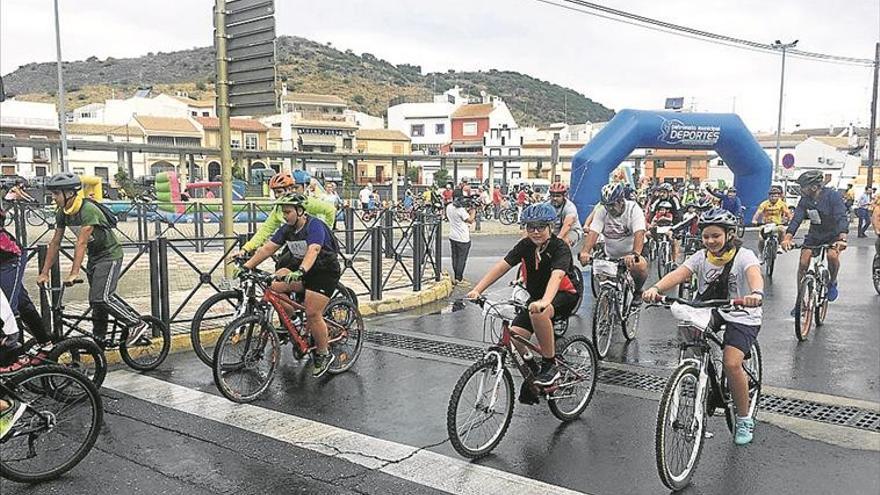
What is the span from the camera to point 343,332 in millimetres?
7023

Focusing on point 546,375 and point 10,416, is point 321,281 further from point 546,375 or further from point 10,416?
point 10,416

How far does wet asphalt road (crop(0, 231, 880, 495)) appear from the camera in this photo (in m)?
4.44

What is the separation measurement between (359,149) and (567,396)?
75058 millimetres

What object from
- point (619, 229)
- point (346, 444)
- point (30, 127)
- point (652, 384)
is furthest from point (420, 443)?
point (30, 127)

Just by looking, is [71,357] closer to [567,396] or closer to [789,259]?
[567,396]

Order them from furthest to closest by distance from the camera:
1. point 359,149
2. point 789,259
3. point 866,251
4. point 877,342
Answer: point 359,149
point 866,251
point 789,259
point 877,342

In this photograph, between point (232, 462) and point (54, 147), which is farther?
point (54, 147)

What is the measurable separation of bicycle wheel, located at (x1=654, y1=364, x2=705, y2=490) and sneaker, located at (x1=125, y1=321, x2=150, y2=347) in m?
5.08

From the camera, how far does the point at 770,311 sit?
10297 millimetres

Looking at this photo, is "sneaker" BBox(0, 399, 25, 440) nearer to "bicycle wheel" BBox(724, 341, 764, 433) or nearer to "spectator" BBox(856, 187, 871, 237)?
"bicycle wheel" BBox(724, 341, 764, 433)

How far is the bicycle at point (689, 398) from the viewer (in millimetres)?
4195

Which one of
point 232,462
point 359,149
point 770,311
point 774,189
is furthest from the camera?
point 359,149

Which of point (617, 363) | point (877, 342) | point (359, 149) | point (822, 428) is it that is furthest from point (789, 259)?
point (359, 149)

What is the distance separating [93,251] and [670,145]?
14443 millimetres
